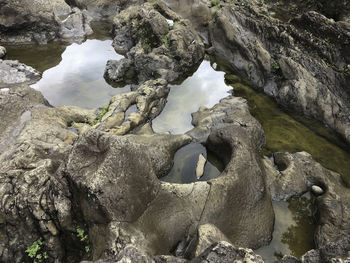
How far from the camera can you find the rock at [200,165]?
40.1 ft

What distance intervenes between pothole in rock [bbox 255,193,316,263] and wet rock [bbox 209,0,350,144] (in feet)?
16.6

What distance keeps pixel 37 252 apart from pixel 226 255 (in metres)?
6.17

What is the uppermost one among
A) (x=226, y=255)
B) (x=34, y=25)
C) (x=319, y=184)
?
(x=226, y=255)

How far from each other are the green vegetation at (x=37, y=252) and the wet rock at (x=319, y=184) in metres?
8.50

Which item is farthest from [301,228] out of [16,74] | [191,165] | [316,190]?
[16,74]

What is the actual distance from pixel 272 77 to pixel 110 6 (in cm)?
1864

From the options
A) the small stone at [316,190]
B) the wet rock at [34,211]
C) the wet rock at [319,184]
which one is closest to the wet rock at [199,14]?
the wet rock at [319,184]

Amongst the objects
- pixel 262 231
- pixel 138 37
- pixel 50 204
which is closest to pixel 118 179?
pixel 50 204

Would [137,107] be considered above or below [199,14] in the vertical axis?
below

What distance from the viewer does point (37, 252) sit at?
8.45 meters

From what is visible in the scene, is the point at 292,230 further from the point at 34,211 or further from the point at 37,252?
the point at 34,211

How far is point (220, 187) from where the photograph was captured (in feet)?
34.1

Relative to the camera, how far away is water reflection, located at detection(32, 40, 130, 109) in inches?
674

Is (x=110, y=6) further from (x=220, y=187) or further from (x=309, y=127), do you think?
(x=220, y=187)
